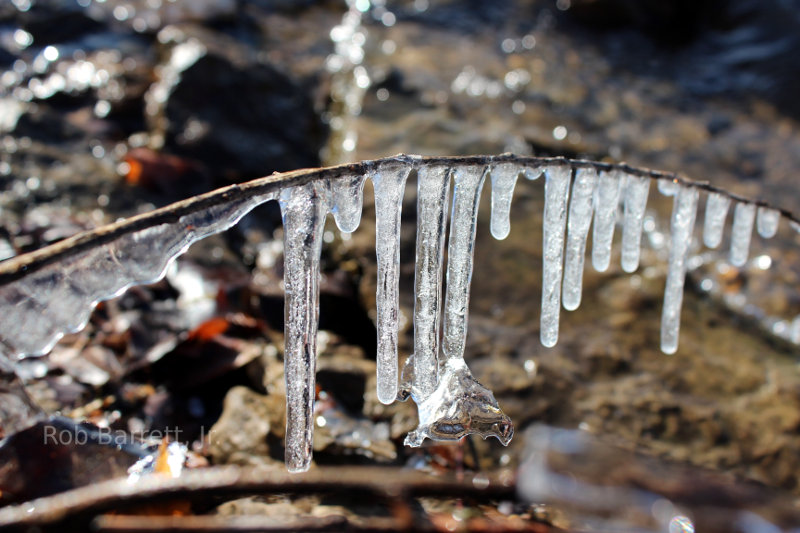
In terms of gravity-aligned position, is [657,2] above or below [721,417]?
above

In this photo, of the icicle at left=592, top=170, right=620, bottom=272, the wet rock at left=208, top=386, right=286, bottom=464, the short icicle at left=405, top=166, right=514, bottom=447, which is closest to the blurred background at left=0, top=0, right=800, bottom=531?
the wet rock at left=208, top=386, right=286, bottom=464

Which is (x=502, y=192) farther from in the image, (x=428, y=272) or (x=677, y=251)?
(x=677, y=251)

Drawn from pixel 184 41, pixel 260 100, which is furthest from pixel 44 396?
pixel 184 41

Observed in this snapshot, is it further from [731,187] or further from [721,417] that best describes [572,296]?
[731,187]

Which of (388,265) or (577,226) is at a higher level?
(577,226)

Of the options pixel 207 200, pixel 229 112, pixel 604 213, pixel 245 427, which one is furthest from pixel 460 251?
pixel 229 112

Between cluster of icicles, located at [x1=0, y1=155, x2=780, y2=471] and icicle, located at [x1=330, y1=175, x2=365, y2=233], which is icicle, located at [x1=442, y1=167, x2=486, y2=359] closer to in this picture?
cluster of icicles, located at [x1=0, y1=155, x2=780, y2=471]
